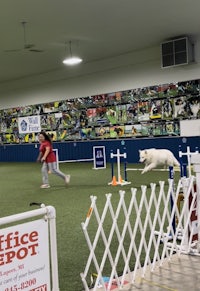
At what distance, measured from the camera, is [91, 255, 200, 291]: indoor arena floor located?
347cm

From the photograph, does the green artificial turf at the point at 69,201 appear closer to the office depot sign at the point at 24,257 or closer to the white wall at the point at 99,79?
the office depot sign at the point at 24,257

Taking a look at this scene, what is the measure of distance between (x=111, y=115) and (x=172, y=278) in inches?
541

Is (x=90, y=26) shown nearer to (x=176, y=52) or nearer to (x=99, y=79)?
(x=176, y=52)

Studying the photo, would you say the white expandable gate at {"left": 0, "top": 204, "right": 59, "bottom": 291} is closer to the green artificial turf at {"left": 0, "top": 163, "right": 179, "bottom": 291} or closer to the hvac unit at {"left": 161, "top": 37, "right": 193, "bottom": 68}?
the green artificial turf at {"left": 0, "top": 163, "right": 179, "bottom": 291}

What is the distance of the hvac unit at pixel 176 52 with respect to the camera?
13.4 m

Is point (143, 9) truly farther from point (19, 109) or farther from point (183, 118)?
point (19, 109)

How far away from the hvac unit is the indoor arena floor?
1037 centimetres

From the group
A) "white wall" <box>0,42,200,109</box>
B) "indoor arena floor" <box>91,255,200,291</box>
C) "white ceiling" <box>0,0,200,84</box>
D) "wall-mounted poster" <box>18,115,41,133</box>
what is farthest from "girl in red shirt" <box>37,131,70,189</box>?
"wall-mounted poster" <box>18,115,41,133</box>

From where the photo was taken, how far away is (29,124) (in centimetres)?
2066

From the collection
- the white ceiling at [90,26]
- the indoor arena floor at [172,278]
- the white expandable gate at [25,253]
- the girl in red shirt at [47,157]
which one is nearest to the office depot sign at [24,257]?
the white expandable gate at [25,253]

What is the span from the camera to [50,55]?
15.4 meters

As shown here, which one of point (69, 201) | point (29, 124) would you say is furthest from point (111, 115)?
point (69, 201)

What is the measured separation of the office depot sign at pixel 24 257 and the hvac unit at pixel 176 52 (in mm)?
11878

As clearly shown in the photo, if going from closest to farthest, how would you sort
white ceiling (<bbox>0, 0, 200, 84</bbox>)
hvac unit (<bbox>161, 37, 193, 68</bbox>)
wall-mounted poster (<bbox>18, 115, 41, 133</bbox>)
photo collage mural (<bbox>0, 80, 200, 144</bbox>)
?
white ceiling (<bbox>0, 0, 200, 84</bbox>) < hvac unit (<bbox>161, 37, 193, 68</bbox>) < photo collage mural (<bbox>0, 80, 200, 144</bbox>) < wall-mounted poster (<bbox>18, 115, 41, 133</bbox>)
